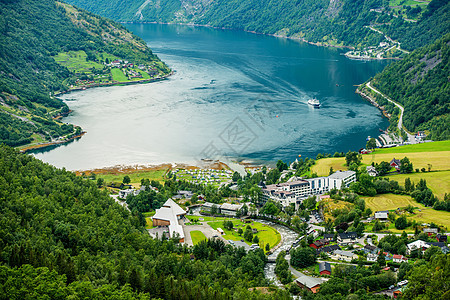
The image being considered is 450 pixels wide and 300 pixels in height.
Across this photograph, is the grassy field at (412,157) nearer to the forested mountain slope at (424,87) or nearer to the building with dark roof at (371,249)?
the forested mountain slope at (424,87)

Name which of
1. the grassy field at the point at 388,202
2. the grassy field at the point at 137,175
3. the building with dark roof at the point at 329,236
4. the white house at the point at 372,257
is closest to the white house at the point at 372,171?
the grassy field at the point at 388,202

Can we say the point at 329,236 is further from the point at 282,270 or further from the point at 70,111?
the point at 70,111

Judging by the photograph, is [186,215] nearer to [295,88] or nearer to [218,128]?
[218,128]

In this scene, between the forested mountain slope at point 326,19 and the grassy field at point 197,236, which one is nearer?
the grassy field at point 197,236

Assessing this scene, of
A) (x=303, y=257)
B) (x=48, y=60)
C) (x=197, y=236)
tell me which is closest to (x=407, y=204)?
(x=303, y=257)

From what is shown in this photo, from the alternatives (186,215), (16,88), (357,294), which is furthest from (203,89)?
(357,294)

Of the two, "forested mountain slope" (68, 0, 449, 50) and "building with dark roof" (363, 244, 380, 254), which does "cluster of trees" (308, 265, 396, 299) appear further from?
"forested mountain slope" (68, 0, 449, 50)

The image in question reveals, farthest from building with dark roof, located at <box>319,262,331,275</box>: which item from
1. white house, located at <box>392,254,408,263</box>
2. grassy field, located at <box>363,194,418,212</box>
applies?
grassy field, located at <box>363,194,418,212</box>

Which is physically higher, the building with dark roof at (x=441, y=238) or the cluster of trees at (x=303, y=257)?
the building with dark roof at (x=441, y=238)
